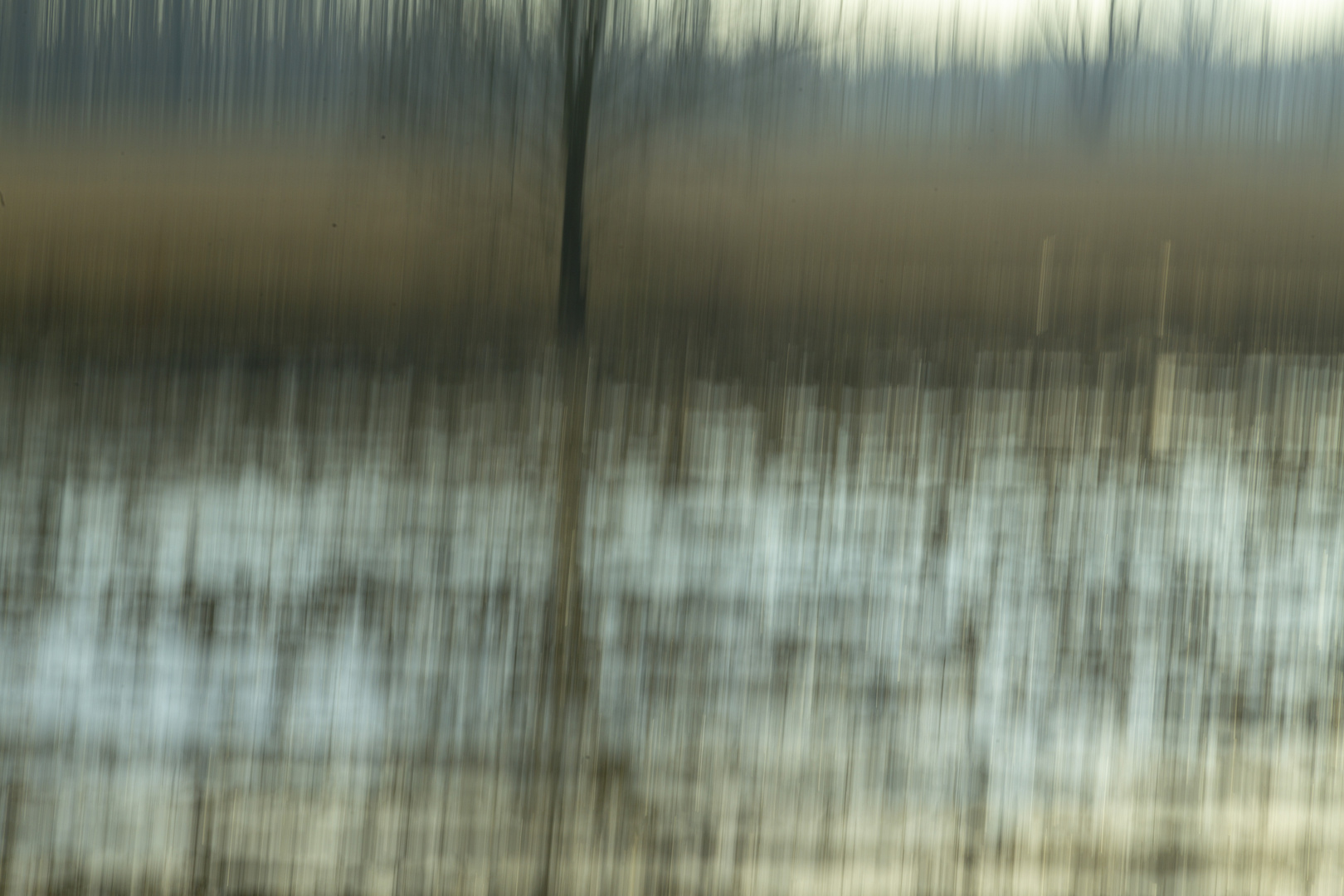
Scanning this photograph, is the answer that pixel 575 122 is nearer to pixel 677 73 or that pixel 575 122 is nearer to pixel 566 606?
pixel 677 73

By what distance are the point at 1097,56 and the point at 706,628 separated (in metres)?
0.69

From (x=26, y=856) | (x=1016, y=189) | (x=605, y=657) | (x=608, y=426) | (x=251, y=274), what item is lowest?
(x=26, y=856)

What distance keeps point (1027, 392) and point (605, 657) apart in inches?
19.8

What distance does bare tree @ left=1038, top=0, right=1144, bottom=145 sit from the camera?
0.96 meters

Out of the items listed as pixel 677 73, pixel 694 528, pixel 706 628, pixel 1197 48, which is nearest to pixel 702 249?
pixel 677 73

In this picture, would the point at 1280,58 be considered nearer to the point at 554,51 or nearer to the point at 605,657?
the point at 554,51

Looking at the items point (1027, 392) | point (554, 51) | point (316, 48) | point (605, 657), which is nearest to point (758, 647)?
point (605, 657)

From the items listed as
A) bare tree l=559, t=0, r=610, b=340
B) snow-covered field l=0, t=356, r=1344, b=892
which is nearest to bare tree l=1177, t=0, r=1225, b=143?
snow-covered field l=0, t=356, r=1344, b=892

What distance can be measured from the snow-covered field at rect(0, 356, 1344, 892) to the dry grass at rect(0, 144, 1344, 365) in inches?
2.2

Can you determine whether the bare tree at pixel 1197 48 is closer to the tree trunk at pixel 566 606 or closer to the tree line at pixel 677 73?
the tree line at pixel 677 73

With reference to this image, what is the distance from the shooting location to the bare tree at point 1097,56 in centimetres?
96

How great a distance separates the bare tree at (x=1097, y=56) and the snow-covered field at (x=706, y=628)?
0.80 feet

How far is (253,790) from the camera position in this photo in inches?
39.1

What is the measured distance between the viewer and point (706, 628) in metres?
0.98
